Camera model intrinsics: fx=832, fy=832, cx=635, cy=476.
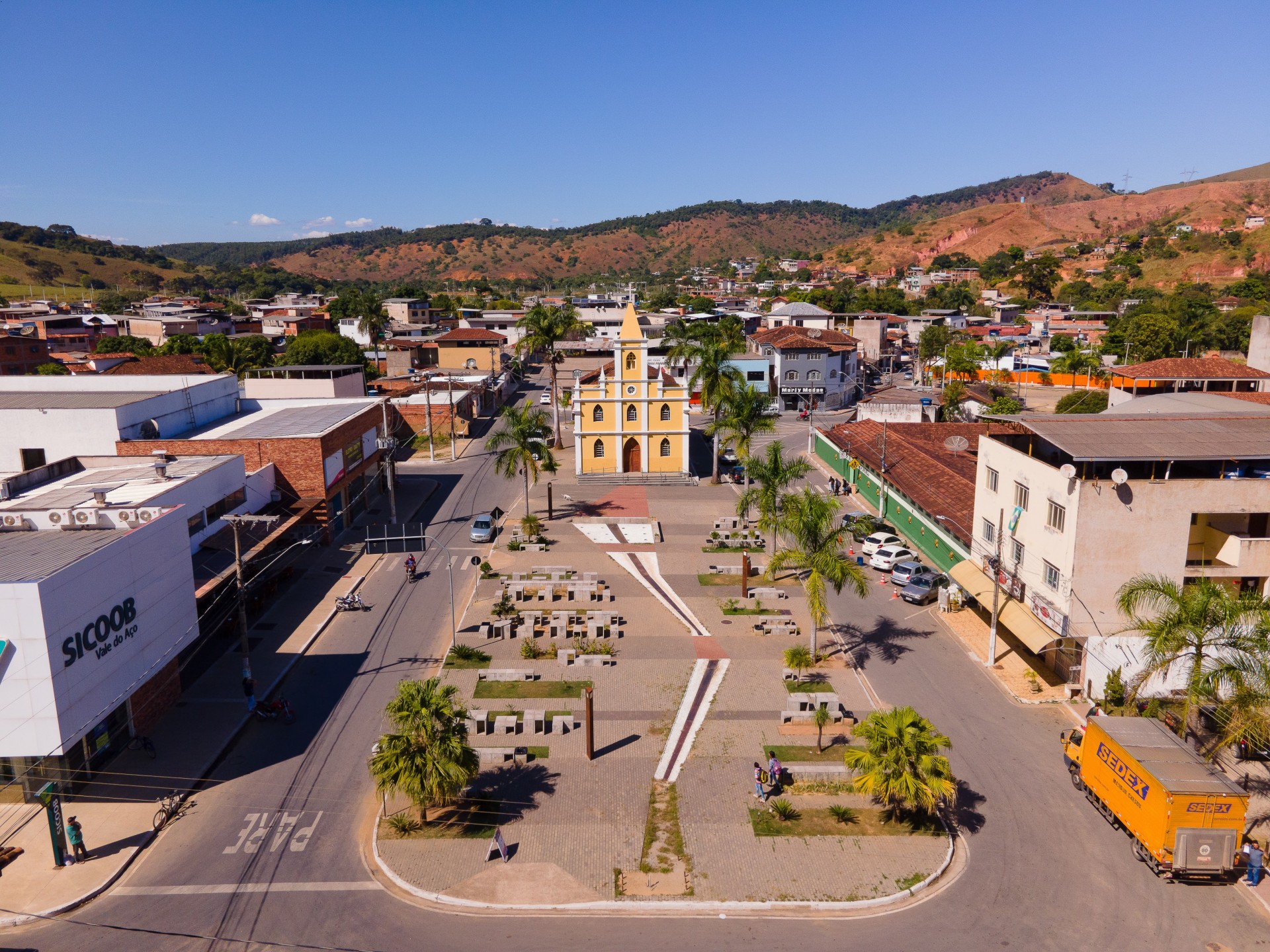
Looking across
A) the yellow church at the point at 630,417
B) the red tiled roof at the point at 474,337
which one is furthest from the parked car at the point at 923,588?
the red tiled roof at the point at 474,337

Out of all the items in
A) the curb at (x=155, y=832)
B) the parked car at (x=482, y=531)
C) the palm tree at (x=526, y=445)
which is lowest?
the curb at (x=155, y=832)

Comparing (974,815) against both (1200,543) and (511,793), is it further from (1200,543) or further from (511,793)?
(1200,543)

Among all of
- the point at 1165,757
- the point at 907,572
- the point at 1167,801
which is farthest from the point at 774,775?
the point at 907,572

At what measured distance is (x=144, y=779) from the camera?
2339 centimetres

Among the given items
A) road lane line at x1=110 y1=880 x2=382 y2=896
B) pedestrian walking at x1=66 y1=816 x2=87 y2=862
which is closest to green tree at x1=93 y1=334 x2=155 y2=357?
pedestrian walking at x1=66 y1=816 x2=87 y2=862

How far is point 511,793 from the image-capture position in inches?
904

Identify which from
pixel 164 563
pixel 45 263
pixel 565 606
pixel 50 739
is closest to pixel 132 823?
pixel 50 739

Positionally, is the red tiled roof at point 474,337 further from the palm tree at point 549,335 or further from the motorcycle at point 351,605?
the motorcycle at point 351,605

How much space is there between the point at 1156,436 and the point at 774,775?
17.9 m

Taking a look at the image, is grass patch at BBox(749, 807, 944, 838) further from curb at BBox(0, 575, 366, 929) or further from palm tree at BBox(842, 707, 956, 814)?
curb at BBox(0, 575, 366, 929)

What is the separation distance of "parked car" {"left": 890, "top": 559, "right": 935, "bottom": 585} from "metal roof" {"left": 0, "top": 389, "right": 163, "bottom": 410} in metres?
38.0

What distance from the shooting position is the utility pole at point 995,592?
29625 millimetres

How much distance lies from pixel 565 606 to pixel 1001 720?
17529mm

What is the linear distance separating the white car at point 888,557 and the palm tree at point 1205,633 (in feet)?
52.3
